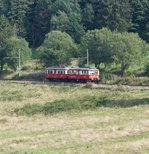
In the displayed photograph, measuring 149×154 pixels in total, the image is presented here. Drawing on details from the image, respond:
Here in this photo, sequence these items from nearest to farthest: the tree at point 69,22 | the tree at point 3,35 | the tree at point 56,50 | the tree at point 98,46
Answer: the tree at point 98,46
the tree at point 56,50
the tree at point 3,35
the tree at point 69,22

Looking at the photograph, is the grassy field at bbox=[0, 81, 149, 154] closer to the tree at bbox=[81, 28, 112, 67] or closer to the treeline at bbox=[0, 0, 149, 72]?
the tree at bbox=[81, 28, 112, 67]

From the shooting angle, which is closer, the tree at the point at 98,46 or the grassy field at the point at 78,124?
the grassy field at the point at 78,124

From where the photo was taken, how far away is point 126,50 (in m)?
79.8

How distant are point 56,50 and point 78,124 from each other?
166ft

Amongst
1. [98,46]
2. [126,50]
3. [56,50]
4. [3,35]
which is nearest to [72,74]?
[98,46]

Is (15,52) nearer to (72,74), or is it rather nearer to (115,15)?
(72,74)

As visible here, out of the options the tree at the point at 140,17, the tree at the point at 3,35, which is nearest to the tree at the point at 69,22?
the tree at the point at 3,35

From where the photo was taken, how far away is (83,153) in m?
27.4

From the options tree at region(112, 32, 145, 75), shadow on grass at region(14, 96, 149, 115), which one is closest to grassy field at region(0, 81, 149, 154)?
shadow on grass at region(14, 96, 149, 115)

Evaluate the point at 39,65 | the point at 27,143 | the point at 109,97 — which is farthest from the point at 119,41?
the point at 27,143

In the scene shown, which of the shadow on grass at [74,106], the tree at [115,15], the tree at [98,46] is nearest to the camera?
the shadow on grass at [74,106]

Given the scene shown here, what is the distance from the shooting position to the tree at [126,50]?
7875 centimetres

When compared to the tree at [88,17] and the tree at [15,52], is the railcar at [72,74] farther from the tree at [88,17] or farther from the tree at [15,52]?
the tree at [88,17]

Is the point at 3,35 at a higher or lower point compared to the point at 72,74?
higher
